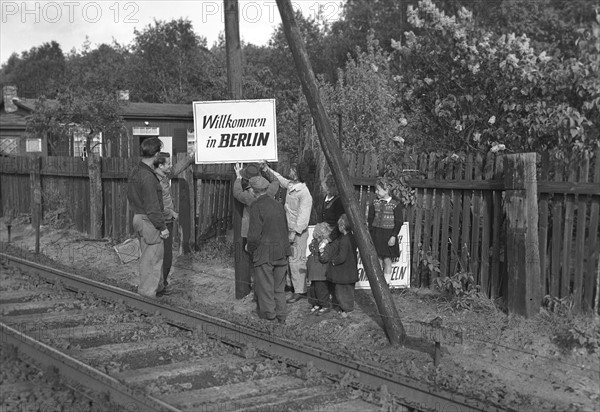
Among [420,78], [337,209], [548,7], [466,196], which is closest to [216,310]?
[337,209]

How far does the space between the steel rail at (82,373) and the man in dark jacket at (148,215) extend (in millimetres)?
2219

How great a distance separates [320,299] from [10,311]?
3982mm

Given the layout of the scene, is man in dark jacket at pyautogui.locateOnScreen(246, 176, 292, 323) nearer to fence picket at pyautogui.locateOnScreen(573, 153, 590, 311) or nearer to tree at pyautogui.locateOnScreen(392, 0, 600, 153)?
tree at pyautogui.locateOnScreen(392, 0, 600, 153)

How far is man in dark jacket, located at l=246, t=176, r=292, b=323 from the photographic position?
8.61 m

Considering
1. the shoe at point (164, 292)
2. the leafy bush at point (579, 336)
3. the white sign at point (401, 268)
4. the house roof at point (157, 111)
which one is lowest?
the shoe at point (164, 292)

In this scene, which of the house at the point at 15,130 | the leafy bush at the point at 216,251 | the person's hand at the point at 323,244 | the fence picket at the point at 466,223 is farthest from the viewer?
the house at the point at 15,130

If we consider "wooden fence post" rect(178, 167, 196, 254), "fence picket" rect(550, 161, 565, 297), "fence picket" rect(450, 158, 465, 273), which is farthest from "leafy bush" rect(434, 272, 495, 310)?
"wooden fence post" rect(178, 167, 196, 254)

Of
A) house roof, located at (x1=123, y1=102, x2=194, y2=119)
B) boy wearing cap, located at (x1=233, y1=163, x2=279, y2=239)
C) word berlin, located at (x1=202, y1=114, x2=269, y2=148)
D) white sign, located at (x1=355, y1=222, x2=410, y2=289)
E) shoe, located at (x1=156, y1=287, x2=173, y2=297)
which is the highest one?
house roof, located at (x1=123, y1=102, x2=194, y2=119)

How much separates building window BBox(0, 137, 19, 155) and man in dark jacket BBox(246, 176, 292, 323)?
95.4 feet

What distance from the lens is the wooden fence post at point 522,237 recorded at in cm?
770

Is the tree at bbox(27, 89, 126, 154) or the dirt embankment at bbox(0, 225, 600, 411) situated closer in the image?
the dirt embankment at bbox(0, 225, 600, 411)

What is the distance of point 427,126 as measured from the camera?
35.5 ft

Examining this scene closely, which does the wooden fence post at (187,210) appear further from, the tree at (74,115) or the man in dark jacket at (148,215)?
the tree at (74,115)

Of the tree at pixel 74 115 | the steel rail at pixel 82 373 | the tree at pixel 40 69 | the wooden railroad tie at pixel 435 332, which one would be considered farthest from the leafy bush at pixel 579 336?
the tree at pixel 40 69
